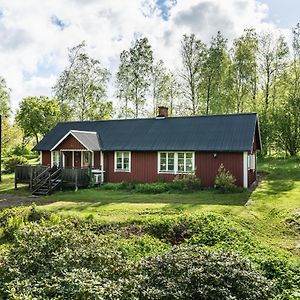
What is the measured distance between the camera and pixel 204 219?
37.6ft

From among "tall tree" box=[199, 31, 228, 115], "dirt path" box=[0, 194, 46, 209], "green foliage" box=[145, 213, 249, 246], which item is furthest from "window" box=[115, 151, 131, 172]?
"tall tree" box=[199, 31, 228, 115]

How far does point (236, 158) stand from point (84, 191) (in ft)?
29.9

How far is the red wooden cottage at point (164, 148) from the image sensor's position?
20594 millimetres

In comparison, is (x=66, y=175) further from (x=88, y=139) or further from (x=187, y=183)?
(x=187, y=183)

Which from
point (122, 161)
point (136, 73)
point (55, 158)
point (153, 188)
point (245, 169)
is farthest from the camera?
point (136, 73)

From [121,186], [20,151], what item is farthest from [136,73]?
[20,151]

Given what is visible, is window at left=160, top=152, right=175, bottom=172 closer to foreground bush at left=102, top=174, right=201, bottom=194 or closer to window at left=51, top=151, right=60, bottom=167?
foreground bush at left=102, top=174, right=201, bottom=194

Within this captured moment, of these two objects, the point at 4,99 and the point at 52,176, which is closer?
the point at 52,176

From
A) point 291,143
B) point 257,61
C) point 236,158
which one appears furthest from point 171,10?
point 257,61

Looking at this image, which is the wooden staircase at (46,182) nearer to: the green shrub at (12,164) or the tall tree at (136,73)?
the green shrub at (12,164)

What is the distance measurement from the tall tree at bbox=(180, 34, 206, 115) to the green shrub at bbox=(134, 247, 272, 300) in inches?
1213

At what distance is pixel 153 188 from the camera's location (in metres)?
20.2

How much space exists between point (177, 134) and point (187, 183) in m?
4.17

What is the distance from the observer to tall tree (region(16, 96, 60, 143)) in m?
37.2
